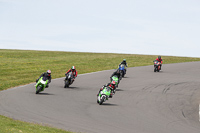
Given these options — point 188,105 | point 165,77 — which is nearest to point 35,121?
point 188,105

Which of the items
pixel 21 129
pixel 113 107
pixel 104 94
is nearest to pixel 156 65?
pixel 104 94

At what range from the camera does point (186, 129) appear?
13.6 meters

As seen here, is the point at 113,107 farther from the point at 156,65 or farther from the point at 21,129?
the point at 156,65

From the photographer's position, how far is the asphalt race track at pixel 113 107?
13500mm

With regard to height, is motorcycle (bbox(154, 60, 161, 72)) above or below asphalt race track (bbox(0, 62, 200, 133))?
above

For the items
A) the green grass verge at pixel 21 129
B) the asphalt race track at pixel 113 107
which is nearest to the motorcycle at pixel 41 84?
the asphalt race track at pixel 113 107

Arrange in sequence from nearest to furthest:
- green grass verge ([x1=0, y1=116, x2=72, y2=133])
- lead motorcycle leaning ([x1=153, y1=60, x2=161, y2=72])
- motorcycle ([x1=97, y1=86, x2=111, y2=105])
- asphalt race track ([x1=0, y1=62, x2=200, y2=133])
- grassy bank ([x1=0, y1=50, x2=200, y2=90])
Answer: green grass verge ([x1=0, y1=116, x2=72, y2=133]) < asphalt race track ([x1=0, y1=62, x2=200, y2=133]) < motorcycle ([x1=97, y1=86, x2=111, y2=105]) < grassy bank ([x1=0, y1=50, x2=200, y2=90]) < lead motorcycle leaning ([x1=153, y1=60, x2=161, y2=72])

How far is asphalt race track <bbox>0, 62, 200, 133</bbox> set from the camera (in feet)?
44.3

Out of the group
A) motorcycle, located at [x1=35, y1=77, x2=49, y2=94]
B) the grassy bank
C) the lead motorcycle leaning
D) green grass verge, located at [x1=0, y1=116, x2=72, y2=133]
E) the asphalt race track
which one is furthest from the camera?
the lead motorcycle leaning

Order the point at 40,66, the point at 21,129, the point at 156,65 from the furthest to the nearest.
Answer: the point at 40,66 < the point at 156,65 < the point at 21,129

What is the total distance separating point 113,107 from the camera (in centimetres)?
1736

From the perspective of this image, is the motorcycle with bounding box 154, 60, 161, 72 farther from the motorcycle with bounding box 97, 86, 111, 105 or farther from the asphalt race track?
the motorcycle with bounding box 97, 86, 111, 105

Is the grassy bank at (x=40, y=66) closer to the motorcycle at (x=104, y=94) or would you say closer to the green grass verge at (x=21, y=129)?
the motorcycle at (x=104, y=94)

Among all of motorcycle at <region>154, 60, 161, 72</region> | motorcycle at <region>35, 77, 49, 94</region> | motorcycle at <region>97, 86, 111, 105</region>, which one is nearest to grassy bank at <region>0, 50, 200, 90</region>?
motorcycle at <region>35, 77, 49, 94</region>
